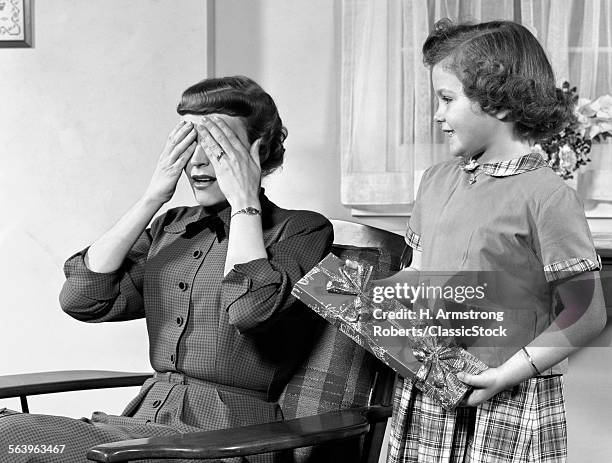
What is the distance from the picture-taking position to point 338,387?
2.19 m

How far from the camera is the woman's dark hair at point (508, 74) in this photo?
182 centimetres

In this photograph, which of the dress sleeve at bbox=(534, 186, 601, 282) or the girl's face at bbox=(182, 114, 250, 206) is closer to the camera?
the dress sleeve at bbox=(534, 186, 601, 282)

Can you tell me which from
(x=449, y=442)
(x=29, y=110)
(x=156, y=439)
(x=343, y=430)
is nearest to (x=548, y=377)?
(x=449, y=442)

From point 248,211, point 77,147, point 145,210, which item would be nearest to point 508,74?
point 248,211

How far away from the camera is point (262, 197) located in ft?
7.61

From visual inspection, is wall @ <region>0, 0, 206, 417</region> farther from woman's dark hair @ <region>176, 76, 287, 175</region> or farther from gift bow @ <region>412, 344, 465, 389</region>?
gift bow @ <region>412, 344, 465, 389</region>

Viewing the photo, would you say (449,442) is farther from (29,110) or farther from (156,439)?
(29,110)

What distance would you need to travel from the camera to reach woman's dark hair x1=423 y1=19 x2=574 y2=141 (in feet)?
5.98

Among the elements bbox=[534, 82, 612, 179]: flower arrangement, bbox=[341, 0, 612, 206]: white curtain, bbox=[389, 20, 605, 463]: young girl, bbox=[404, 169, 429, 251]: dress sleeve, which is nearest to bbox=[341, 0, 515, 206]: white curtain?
bbox=[341, 0, 612, 206]: white curtain

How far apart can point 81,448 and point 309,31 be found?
204cm

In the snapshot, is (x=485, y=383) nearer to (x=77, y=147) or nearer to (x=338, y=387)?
(x=338, y=387)

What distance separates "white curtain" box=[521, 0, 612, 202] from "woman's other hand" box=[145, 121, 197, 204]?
1474 millimetres

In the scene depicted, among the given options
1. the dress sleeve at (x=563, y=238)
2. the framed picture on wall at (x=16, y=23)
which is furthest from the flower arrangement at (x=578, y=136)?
the framed picture on wall at (x=16, y=23)

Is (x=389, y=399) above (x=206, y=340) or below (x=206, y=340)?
below
